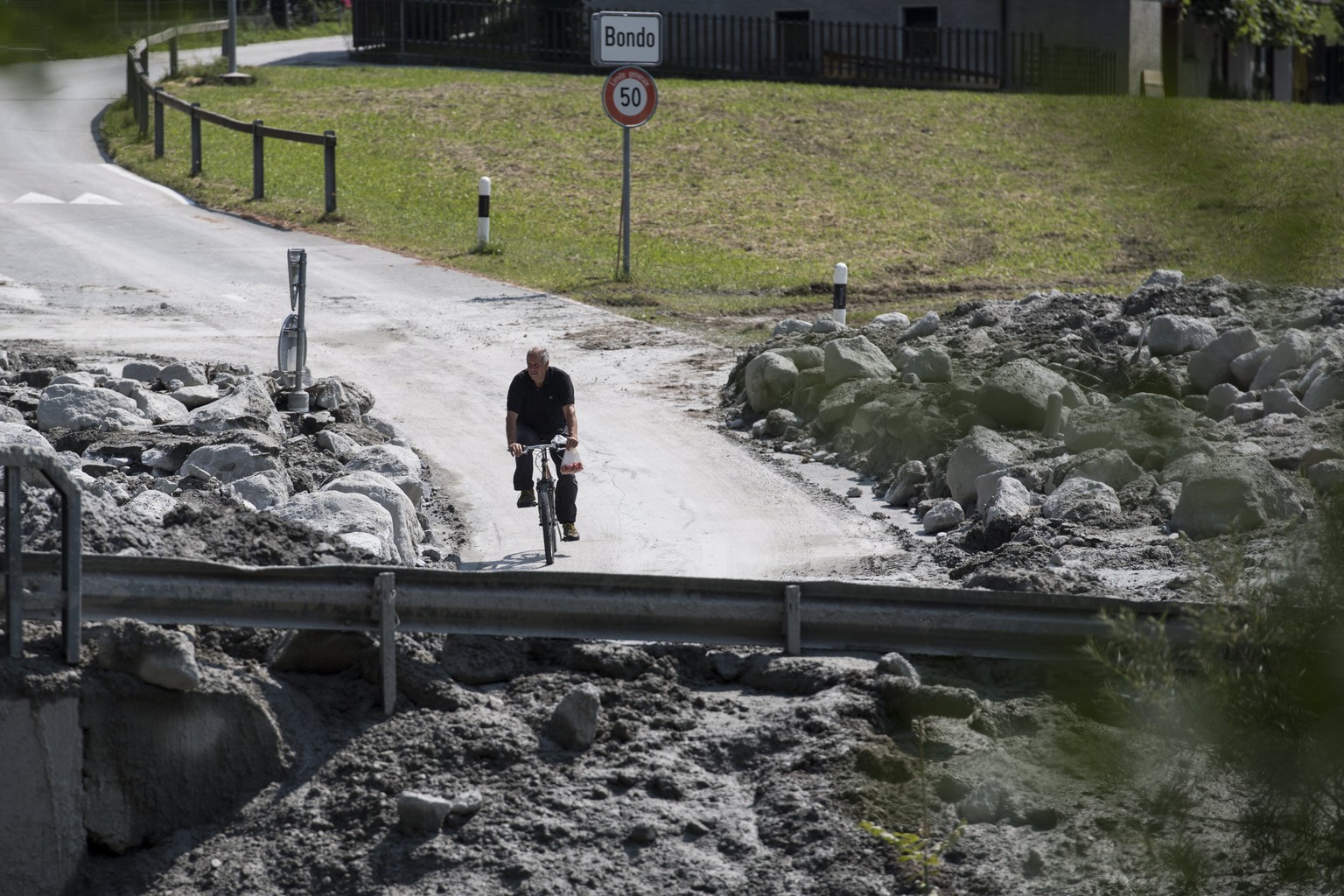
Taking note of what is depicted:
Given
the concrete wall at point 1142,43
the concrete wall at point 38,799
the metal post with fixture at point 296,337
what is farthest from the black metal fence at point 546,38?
the concrete wall at point 1142,43

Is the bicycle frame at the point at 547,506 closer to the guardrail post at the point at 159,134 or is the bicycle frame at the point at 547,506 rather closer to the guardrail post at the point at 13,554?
the guardrail post at the point at 13,554

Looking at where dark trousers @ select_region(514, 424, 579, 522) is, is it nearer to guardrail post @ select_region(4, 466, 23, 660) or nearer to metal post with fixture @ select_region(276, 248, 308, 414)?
metal post with fixture @ select_region(276, 248, 308, 414)

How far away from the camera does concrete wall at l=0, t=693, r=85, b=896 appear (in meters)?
5.64

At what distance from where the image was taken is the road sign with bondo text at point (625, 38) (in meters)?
19.3

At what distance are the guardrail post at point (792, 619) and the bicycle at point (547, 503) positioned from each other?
3.73 meters

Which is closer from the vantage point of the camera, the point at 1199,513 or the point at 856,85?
the point at 1199,513

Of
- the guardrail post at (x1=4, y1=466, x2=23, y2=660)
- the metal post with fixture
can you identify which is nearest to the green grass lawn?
the metal post with fixture

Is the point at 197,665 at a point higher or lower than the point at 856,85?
lower

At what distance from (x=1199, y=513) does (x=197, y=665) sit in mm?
5989

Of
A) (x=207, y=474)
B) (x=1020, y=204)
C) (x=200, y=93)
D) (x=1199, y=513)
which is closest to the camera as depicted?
(x=1199, y=513)

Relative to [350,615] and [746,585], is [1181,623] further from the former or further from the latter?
[350,615]

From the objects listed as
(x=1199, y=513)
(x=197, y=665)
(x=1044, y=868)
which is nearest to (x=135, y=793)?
(x=197, y=665)

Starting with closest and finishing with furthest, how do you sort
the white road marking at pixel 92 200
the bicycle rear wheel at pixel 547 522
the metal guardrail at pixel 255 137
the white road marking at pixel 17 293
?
the bicycle rear wheel at pixel 547 522
the white road marking at pixel 17 293
the metal guardrail at pixel 255 137
the white road marking at pixel 92 200

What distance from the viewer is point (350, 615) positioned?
6051 mm
